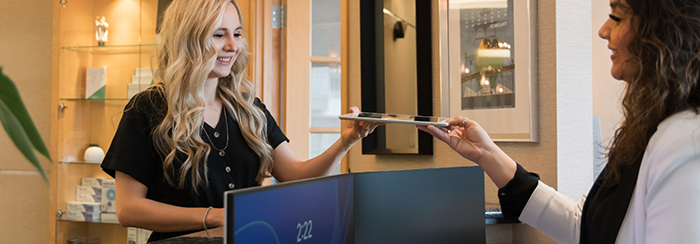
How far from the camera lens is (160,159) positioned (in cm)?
154

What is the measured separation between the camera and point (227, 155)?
164 centimetres

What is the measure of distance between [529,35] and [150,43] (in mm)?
2397

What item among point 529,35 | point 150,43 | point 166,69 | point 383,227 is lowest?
point 383,227

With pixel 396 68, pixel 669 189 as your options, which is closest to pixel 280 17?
pixel 396 68

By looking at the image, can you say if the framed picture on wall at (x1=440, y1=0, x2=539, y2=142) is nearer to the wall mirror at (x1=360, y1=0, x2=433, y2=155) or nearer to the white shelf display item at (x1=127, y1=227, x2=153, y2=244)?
the wall mirror at (x1=360, y1=0, x2=433, y2=155)

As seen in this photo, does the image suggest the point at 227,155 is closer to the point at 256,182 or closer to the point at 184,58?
the point at 256,182

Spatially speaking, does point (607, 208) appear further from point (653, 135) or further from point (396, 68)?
point (396, 68)

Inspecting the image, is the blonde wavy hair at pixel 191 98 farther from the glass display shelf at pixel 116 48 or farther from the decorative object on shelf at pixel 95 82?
the decorative object on shelf at pixel 95 82

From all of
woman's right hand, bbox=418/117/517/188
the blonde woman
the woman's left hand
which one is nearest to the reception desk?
woman's right hand, bbox=418/117/517/188

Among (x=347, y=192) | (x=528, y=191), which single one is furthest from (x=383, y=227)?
(x=528, y=191)

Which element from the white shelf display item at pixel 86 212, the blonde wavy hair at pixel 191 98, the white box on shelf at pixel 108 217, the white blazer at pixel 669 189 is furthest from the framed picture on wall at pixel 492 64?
the white shelf display item at pixel 86 212

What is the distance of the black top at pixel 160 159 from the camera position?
1.48 meters

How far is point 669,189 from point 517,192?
0.60 meters

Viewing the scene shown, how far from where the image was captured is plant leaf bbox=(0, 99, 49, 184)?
25 centimetres
